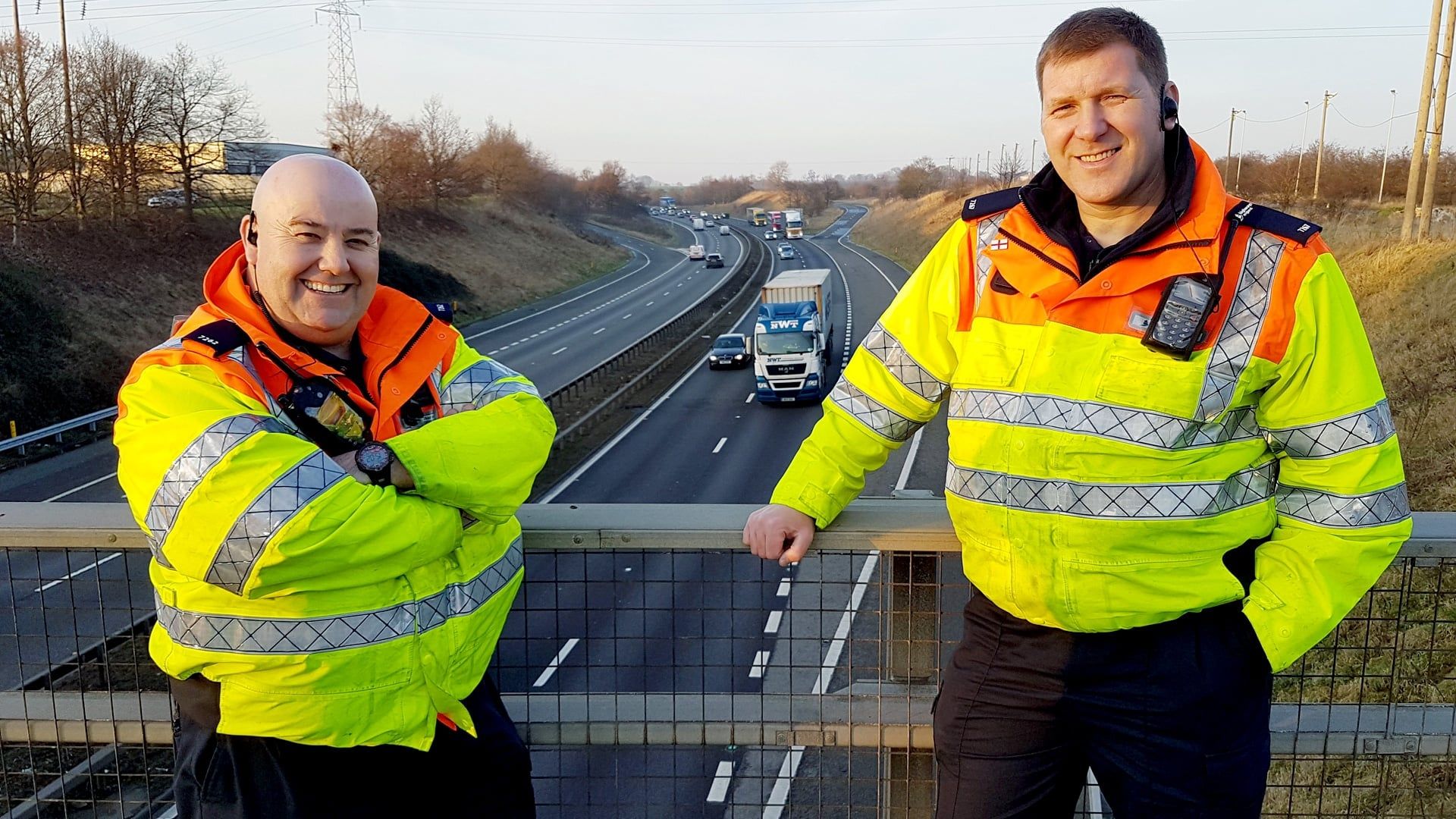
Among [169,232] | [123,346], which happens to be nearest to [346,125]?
[169,232]

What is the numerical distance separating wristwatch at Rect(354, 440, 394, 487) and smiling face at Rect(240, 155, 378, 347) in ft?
1.27

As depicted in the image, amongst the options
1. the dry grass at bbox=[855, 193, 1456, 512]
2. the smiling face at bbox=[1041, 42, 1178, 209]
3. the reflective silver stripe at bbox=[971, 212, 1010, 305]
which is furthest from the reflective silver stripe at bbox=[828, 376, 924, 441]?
the dry grass at bbox=[855, 193, 1456, 512]

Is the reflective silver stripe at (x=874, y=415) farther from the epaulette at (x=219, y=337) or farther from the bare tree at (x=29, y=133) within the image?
the bare tree at (x=29, y=133)

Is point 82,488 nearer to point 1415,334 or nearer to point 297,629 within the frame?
point 297,629

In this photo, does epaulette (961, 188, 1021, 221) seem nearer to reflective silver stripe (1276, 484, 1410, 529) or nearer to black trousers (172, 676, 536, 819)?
reflective silver stripe (1276, 484, 1410, 529)

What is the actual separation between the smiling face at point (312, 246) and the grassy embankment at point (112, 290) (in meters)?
25.6

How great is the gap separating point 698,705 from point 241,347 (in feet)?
5.76

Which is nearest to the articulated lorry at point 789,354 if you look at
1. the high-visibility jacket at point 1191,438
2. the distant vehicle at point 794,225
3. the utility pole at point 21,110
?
the utility pole at point 21,110

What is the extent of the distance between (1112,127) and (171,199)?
4404 centimetres

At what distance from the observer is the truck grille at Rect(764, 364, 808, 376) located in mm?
30438

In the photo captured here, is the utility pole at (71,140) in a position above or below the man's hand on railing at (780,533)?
above

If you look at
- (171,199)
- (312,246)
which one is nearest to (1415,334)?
(312,246)

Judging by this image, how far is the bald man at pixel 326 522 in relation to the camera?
2.28 metres

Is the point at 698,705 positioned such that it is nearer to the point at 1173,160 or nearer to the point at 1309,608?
the point at 1309,608
